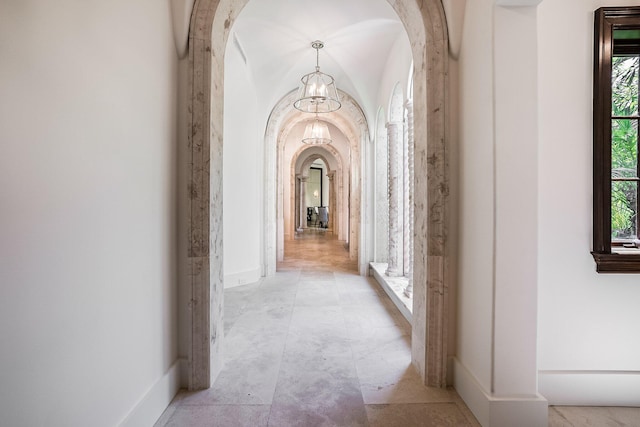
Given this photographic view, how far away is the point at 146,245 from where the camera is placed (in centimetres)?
179

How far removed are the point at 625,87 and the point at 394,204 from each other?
3516 millimetres

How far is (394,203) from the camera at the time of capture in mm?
5516

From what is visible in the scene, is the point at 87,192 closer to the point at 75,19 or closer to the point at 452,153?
the point at 75,19

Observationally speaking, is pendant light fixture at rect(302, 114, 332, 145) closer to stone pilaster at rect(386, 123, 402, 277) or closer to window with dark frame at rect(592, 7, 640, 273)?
stone pilaster at rect(386, 123, 402, 277)

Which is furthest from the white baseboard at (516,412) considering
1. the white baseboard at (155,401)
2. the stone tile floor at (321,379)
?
the white baseboard at (155,401)

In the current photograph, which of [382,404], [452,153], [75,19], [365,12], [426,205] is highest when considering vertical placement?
[365,12]

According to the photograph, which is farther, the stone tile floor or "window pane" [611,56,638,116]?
"window pane" [611,56,638,116]

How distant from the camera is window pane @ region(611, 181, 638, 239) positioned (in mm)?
2125

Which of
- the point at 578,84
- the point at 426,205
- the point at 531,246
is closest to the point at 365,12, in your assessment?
the point at 578,84

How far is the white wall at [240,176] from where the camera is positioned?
5047 millimetres

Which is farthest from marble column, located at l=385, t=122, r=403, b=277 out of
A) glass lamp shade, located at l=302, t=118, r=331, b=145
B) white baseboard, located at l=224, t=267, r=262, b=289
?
white baseboard, located at l=224, t=267, r=262, b=289

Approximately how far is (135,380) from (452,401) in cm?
189

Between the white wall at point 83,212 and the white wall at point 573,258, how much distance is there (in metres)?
2.40

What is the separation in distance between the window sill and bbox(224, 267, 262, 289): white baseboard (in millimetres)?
4630
